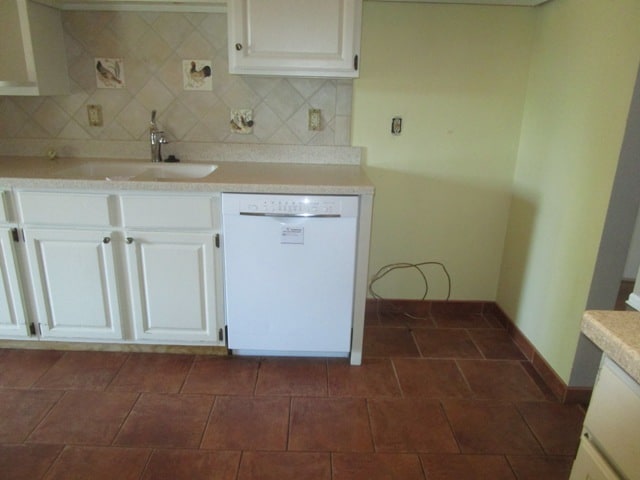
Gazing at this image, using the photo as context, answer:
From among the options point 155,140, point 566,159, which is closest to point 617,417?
point 566,159

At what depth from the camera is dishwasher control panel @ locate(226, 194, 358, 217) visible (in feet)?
6.43

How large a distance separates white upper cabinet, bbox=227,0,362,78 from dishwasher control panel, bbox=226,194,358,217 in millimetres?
667

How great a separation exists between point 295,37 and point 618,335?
1.86 meters

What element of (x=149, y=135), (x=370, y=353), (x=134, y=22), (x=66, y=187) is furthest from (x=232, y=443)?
(x=134, y=22)

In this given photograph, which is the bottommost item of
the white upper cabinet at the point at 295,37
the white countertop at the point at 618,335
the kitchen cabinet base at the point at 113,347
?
the kitchen cabinet base at the point at 113,347

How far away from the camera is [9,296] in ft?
7.09

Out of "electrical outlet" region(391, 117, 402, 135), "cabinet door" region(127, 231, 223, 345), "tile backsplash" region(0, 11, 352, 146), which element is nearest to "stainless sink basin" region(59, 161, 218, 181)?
"tile backsplash" region(0, 11, 352, 146)

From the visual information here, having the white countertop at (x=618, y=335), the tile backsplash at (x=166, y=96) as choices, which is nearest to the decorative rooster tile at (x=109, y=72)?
the tile backsplash at (x=166, y=96)

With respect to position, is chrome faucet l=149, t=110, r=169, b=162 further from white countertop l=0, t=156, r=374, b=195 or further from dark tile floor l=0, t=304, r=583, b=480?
dark tile floor l=0, t=304, r=583, b=480

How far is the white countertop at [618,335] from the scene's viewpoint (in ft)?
2.46

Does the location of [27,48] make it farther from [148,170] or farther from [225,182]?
[225,182]

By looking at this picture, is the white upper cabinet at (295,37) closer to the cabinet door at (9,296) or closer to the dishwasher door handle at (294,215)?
the dishwasher door handle at (294,215)

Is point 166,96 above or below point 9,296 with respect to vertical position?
above

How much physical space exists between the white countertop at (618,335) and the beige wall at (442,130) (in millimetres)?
1757
